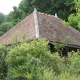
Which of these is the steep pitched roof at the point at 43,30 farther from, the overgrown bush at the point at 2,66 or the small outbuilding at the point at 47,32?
the overgrown bush at the point at 2,66

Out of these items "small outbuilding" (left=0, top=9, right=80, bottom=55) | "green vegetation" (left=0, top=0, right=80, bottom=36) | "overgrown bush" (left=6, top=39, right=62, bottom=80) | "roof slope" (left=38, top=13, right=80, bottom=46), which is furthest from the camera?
"green vegetation" (left=0, top=0, right=80, bottom=36)

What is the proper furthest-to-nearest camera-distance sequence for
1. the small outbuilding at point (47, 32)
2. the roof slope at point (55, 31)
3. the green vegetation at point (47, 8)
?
1. the green vegetation at point (47, 8)
2. the roof slope at point (55, 31)
3. the small outbuilding at point (47, 32)

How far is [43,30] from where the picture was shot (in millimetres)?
20078

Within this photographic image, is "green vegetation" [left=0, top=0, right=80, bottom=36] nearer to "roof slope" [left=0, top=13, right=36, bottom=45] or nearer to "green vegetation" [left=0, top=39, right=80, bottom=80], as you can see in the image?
"roof slope" [left=0, top=13, right=36, bottom=45]

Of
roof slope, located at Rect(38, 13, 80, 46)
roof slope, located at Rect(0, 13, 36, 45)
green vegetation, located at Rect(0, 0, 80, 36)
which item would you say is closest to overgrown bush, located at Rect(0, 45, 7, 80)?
roof slope, located at Rect(38, 13, 80, 46)

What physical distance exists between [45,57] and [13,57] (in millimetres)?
1479

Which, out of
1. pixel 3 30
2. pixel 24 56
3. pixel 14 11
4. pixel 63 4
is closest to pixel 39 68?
pixel 24 56

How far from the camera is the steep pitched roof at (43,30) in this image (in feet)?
64.4

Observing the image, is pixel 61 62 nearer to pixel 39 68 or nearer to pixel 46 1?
pixel 39 68

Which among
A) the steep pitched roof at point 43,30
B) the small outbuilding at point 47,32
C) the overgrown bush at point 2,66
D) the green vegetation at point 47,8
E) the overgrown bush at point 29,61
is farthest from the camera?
the green vegetation at point 47,8

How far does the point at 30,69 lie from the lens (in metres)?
11.0

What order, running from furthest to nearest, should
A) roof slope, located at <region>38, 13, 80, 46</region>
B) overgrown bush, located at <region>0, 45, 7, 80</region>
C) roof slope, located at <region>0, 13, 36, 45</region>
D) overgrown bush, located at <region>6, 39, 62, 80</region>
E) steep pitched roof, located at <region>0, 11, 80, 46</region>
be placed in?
roof slope, located at <region>0, 13, 36, 45</region> → roof slope, located at <region>38, 13, 80, 46</region> → steep pitched roof, located at <region>0, 11, 80, 46</region> → overgrown bush, located at <region>0, 45, 7, 80</region> → overgrown bush, located at <region>6, 39, 62, 80</region>

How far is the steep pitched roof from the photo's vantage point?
19628 mm

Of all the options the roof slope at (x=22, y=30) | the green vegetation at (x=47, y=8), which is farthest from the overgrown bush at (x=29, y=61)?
the green vegetation at (x=47, y=8)
